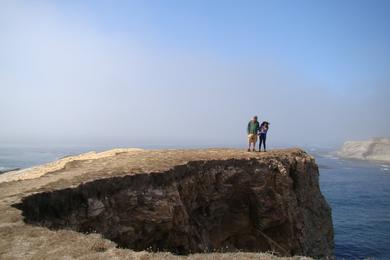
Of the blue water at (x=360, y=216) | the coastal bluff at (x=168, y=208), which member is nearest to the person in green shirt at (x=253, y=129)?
the coastal bluff at (x=168, y=208)

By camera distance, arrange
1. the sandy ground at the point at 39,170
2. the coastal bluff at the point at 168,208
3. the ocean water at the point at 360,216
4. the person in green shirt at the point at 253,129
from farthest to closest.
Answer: the ocean water at the point at 360,216, the person in green shirt at the point at 253,129, the sandy ground at the point at 39,170, the coastal bluff at the point at 168,208

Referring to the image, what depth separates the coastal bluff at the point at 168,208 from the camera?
12.6 m

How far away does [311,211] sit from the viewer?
3212 cm

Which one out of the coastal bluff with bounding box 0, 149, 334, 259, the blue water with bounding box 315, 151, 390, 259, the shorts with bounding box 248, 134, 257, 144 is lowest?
the blue water with bounding box 315, 151, 390, 259

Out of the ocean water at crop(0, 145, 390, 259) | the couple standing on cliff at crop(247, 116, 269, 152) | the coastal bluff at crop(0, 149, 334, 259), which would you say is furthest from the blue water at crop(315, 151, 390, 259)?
the couple standing on cliff at crop(247, 116, 269, 152)

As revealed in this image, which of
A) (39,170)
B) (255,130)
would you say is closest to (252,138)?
(255,130)

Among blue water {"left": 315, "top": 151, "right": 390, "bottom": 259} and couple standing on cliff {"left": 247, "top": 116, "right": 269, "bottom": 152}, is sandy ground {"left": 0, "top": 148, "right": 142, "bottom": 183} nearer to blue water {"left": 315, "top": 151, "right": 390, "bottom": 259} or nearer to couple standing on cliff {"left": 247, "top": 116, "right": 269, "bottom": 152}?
couple standing on cliff {"left": 247, "top": 116, "right": 269, "bottom": 152}

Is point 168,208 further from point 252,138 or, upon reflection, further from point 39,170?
point 252,138

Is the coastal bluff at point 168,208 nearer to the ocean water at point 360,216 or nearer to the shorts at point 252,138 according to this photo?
the shorts at point 252,138

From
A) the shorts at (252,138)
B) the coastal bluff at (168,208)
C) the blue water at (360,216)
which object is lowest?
the blue water at (360,216)

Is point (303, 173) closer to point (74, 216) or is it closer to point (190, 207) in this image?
point (190, 207)

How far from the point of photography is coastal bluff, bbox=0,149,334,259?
12.6 metres

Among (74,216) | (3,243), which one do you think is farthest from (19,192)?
(3,243)

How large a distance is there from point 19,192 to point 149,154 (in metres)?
12.2
